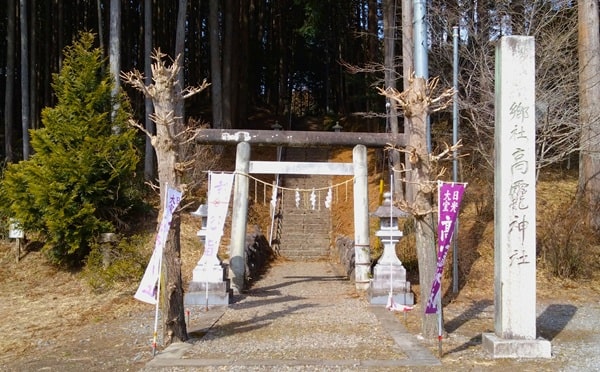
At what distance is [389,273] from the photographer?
9.24 meters

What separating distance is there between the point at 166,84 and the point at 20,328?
445 centimetres

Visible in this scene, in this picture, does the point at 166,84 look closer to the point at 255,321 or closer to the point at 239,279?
the point at 255,321

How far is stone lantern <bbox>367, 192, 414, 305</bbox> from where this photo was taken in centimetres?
915

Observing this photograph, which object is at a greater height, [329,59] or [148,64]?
[329,59]

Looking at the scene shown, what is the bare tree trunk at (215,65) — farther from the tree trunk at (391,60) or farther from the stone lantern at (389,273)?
the stone lantern at (389,273)

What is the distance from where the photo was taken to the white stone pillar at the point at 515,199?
597 centimetres

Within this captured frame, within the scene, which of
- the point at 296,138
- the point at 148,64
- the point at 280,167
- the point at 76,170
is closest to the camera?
the point at 296,138

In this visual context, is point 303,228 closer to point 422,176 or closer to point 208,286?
point 208,286

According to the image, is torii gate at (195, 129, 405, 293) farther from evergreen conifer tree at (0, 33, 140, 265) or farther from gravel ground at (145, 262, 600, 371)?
evergreen conifer tree at (0, 33, 140, 265)

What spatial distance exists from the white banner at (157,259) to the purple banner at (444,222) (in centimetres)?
315

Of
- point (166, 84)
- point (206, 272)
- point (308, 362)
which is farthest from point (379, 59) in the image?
point (308, 362)

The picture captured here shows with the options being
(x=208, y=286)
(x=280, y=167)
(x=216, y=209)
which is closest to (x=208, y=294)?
(x=208, y=286)

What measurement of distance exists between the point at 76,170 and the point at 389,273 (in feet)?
23.4

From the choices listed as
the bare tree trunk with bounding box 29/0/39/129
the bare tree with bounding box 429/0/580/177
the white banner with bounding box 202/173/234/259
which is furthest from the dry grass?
the bare tree trunk with bounding box 29/0/39/129
